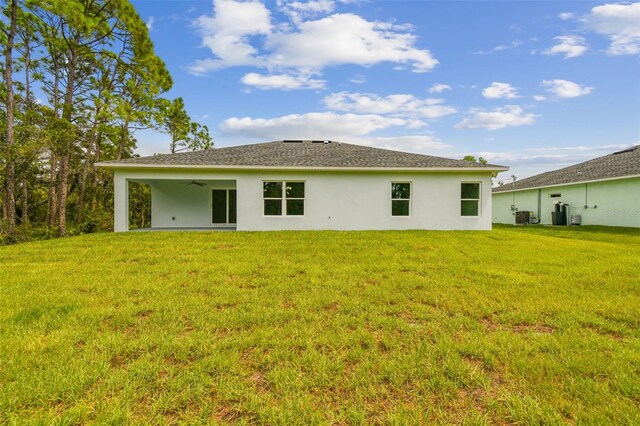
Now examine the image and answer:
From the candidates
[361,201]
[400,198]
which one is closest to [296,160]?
[361,201]

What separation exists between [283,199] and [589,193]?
17.2m

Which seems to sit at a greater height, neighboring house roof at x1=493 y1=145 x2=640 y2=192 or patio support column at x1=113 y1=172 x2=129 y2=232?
neighboring house roof at x1=493 y1=145 x2=640 y2=192

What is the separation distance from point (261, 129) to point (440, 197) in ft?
63.6

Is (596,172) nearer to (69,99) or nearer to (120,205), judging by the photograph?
(120,205)

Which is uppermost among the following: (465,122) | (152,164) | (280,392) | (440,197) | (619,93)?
(465,122)

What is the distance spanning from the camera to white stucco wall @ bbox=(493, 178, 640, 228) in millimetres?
15016

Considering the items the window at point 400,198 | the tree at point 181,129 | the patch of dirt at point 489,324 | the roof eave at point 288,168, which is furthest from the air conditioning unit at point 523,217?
the tree at point 181,129

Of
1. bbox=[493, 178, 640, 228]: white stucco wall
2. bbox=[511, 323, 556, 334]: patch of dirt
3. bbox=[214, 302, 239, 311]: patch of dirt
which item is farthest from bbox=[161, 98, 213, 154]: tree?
bbox=[493, 178, 640, 228]: white stucco wall

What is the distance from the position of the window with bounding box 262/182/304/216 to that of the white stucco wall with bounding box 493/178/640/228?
16.2 meters

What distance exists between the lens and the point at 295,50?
614 inches

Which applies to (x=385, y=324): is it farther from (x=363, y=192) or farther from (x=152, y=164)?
(x=152, y=164)

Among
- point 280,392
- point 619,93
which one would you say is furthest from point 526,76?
point 280,392

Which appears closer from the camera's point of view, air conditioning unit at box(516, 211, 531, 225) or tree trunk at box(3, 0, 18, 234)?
tree trunk at box(3, 0, 18, 234)

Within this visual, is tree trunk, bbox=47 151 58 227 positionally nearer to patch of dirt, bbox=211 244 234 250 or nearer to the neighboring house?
patch of dirt, bbox=211 244 234 250
